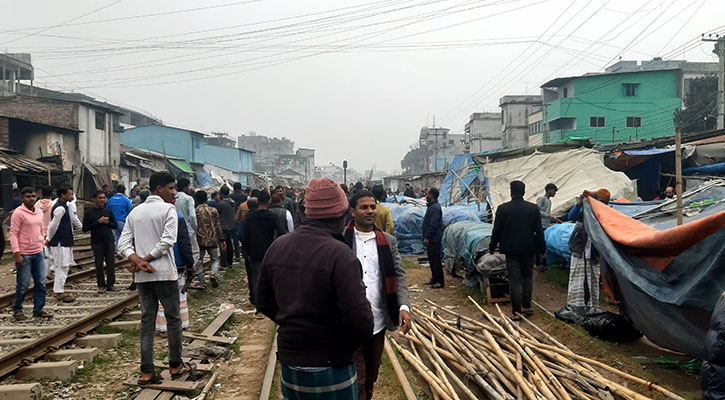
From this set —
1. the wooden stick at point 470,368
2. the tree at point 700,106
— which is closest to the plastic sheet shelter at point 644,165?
the wooden stick at point 470,368

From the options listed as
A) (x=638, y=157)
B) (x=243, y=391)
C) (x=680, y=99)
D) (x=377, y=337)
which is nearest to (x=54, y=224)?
(x=243, y=391)

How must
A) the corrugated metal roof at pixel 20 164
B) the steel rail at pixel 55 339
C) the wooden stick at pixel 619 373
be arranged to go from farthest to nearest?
the corrugated metal roof at pixel 20 164 < the steel rail at pixel 55 339 < the wooden stick at pixel 619 373

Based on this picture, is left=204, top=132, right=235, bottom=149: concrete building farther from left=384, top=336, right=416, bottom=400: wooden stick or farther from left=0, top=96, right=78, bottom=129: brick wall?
left=384, top=336, right=416, bottom=400: wooden stick

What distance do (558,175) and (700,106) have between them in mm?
26777

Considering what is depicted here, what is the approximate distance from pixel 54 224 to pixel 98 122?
2143 centimetres

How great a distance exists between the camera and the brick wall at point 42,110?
25.1 meters

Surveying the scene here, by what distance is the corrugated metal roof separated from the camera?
1741 centimetres

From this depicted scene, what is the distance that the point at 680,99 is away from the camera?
39.7 m

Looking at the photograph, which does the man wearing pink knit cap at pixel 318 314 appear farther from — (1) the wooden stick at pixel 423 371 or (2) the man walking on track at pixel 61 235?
(2) the man walking on track at pixel 61 235

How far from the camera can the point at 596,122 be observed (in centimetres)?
4000

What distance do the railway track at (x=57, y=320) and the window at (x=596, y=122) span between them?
126 ft

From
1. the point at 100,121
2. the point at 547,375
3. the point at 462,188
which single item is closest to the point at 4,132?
the point at 100,121

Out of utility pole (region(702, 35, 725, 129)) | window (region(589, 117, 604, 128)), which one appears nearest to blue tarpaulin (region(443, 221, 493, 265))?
utility pole (region(702, 35, 725, 129))

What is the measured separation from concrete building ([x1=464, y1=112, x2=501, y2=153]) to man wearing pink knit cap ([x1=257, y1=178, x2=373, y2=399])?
2234 inches
